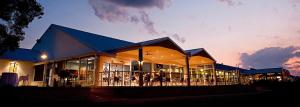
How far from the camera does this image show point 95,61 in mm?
13516

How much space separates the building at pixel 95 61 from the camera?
532 inches

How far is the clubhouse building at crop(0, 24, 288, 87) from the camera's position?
44.3 ft

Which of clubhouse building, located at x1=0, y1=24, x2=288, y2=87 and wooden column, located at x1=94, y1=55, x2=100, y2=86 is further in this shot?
clubhouse building, located at x1=0, y1=24, x2=288, y2=87

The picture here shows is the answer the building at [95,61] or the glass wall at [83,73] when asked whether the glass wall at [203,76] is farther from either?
the glass wall at [83,73]

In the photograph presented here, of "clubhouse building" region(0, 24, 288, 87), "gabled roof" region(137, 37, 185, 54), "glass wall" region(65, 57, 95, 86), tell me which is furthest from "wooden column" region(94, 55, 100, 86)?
"gabled roof" region(137, 37, 185, 54)

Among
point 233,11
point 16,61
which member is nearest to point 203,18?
point 233,11

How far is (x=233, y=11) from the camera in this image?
26.6 meters

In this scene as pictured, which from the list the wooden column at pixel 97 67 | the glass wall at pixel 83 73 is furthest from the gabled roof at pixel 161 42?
the glass wall at pixel 83 73

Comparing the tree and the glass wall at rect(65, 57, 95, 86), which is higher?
the tree

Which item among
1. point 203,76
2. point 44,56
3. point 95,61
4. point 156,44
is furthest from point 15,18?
point 203,76

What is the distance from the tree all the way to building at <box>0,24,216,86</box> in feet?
10.5

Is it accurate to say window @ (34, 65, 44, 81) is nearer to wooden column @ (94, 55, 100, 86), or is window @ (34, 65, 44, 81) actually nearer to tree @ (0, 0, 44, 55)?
tree @ (0, 0, 44, 55)

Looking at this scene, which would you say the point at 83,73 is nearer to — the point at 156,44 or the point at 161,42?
the point at 156,44

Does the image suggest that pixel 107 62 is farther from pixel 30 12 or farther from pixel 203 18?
pixel 203 18
